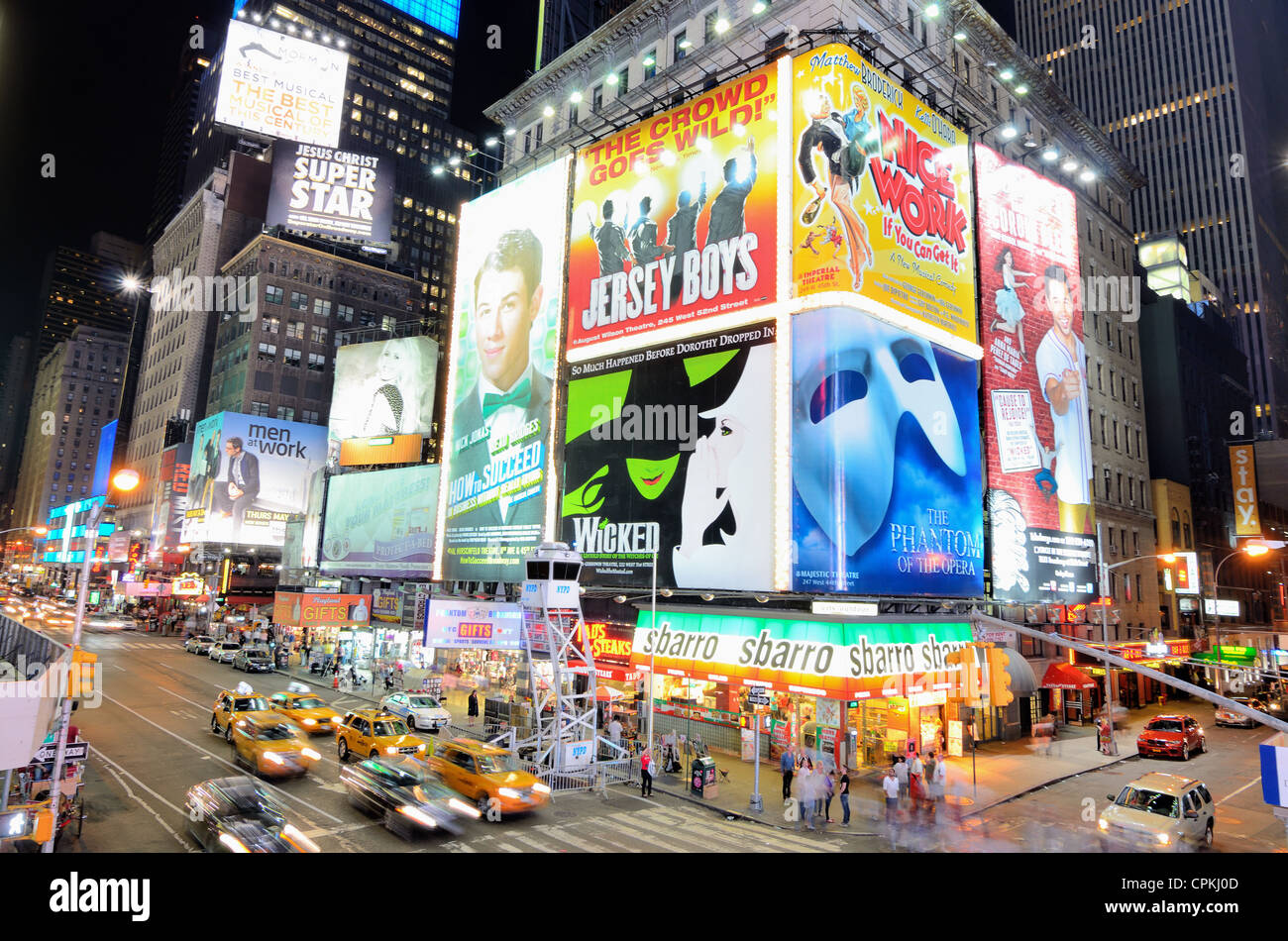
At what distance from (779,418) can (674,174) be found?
14.0 m

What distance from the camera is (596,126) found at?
150 ft

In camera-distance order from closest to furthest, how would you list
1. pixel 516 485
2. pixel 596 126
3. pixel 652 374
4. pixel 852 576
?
pixel 852 576
pixel 652 374
pixel 516 485
pixel 596 126

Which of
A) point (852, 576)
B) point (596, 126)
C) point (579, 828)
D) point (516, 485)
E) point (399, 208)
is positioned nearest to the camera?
point (579, 828)

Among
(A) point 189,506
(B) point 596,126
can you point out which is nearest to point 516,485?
(B) point 596,126

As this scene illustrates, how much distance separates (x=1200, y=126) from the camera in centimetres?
11750

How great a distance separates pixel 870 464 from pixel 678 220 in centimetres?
1483

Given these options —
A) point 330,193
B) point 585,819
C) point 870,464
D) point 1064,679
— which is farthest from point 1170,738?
point 330,193

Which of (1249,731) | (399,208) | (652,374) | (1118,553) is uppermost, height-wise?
(399,208)

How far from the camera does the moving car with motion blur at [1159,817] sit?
58.6 feet

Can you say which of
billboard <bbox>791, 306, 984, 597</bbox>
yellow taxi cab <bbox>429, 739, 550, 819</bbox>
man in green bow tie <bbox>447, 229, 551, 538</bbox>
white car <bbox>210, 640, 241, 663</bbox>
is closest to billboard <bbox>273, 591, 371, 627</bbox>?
man in green bow tie <bbox>447, 229, 551, 538</bbox>

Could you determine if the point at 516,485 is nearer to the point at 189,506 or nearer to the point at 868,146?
the point at 868,146

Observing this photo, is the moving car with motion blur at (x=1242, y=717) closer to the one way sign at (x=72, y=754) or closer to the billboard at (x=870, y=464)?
the billboard at (x=870, y=464)

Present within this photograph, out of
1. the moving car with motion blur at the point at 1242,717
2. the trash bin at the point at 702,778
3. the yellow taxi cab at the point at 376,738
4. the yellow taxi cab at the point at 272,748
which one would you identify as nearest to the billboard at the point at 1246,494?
the moving car with motion blur at the point at 1242,717

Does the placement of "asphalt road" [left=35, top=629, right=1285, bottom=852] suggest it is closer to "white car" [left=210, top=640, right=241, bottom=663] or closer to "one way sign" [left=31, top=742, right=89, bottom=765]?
"one way sign" [left=31, top=742, right=89, bottom=765]
